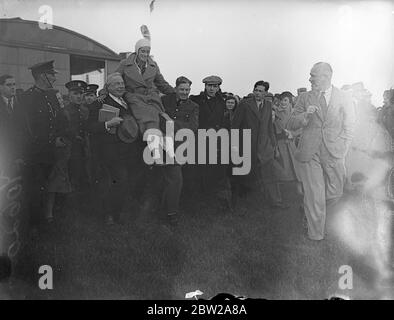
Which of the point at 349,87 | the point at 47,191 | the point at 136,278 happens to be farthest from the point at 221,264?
the point at 349,87

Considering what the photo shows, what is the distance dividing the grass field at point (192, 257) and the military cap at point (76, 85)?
0.84 metres

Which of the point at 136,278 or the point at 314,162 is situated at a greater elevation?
the point at 314,162

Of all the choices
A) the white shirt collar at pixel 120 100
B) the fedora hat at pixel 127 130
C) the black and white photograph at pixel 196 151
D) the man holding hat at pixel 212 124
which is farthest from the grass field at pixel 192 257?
the white shirt collar at pixel 120 100

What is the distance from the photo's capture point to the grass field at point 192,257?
3074 millimetres

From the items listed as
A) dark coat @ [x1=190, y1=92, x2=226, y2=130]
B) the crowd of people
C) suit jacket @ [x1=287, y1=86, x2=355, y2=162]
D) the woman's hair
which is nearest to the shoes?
the crowd of people

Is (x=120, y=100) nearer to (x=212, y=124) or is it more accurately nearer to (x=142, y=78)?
(x=142, y=78)

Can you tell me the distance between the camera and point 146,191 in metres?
3.17

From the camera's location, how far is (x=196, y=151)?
316cm

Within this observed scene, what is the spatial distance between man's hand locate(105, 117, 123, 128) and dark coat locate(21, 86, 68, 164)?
0.29 metres

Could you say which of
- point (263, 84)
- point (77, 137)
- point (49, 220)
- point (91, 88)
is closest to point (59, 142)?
point (77, 137)

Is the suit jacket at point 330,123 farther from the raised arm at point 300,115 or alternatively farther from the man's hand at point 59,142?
the man's hand at point 59,142

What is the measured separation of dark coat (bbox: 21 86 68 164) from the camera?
3051mm
